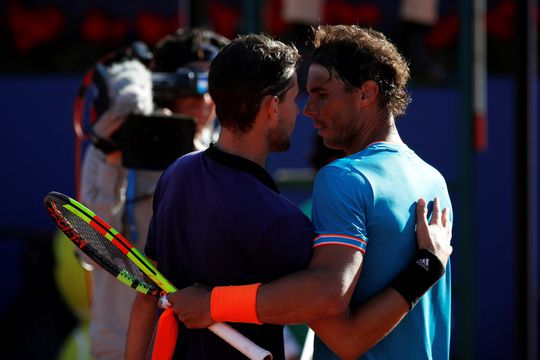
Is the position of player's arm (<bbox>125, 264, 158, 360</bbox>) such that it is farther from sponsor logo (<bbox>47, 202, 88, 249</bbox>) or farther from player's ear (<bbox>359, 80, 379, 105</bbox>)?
player's ear (<bbox>359, 80, 379, 105</bbox>)

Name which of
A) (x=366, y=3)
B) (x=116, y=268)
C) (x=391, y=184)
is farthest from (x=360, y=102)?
(x=366, y=3)

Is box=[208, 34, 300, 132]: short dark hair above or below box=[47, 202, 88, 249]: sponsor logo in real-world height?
above

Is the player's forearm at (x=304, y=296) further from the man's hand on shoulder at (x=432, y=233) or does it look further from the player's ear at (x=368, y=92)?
the player's ear at (x=368, y=92)

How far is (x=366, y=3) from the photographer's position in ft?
19.6

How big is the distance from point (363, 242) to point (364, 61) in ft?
1.55

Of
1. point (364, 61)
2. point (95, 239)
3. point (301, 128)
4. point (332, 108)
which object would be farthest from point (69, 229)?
point (301, 128)

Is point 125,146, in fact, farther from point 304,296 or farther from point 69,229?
point 304,296

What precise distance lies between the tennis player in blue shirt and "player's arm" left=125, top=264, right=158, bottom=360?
0.22 m

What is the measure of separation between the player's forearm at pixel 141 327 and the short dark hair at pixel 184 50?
112 cm

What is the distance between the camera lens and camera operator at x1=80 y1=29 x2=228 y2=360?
2898 mm

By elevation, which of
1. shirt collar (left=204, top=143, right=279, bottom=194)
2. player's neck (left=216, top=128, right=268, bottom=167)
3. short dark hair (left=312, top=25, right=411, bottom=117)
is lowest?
shirt collar (left=204, top=143, right=279, bottom=194)

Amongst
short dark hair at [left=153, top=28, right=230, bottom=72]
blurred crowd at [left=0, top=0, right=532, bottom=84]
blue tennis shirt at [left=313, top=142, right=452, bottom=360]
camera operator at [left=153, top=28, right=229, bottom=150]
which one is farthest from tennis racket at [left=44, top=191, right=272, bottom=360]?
blurred crowd at [left=0, top=0, right=532, bottom=84]

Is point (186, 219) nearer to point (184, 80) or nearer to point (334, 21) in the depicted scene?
point (184, 80)

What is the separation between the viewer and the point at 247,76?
1992 mm
